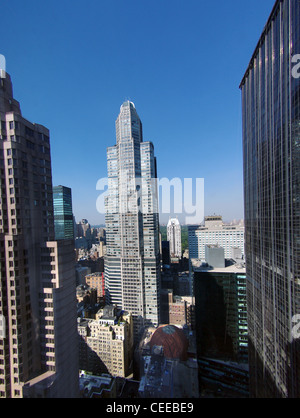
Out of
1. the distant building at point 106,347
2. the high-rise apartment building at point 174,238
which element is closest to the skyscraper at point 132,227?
the distant building at point 106,347

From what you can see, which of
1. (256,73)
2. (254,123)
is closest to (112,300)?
(254,123)

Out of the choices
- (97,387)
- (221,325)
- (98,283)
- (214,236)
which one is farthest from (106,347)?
(214,236)

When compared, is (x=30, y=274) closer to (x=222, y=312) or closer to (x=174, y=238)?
(x=222, y=312)
